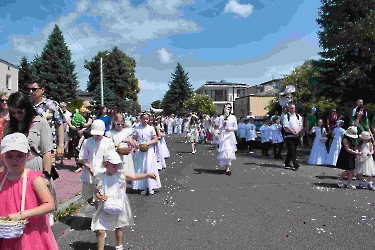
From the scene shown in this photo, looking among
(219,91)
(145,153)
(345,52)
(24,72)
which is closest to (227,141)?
(145,153)

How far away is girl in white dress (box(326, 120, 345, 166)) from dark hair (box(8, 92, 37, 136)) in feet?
36.6

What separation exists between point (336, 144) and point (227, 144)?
15.2 feet

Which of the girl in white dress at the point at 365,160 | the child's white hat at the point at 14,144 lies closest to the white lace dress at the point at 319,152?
the girl in white dress at the point at 365,160

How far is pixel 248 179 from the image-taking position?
9859 millimetres

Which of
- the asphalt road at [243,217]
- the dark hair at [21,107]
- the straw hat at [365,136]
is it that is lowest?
the asphalt road at [243,217]

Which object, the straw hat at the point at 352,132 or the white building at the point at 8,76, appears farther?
the white building at the point at 8,76

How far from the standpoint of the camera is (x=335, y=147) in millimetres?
12844

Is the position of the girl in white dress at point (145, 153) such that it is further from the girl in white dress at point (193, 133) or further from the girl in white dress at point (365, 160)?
the girl in white dress at point (193, 133)

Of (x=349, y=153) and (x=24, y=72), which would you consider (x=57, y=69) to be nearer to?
(x=24, y=72)

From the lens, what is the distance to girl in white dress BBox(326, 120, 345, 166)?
12438mm

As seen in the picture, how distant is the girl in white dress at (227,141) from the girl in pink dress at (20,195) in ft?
27.6

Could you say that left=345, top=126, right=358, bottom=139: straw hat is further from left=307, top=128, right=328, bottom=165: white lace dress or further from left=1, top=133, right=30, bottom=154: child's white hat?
left=1, top=133, right=30, bottom=154: child's white hat

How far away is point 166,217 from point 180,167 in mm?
6584

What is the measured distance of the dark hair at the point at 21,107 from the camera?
3.62 metres
